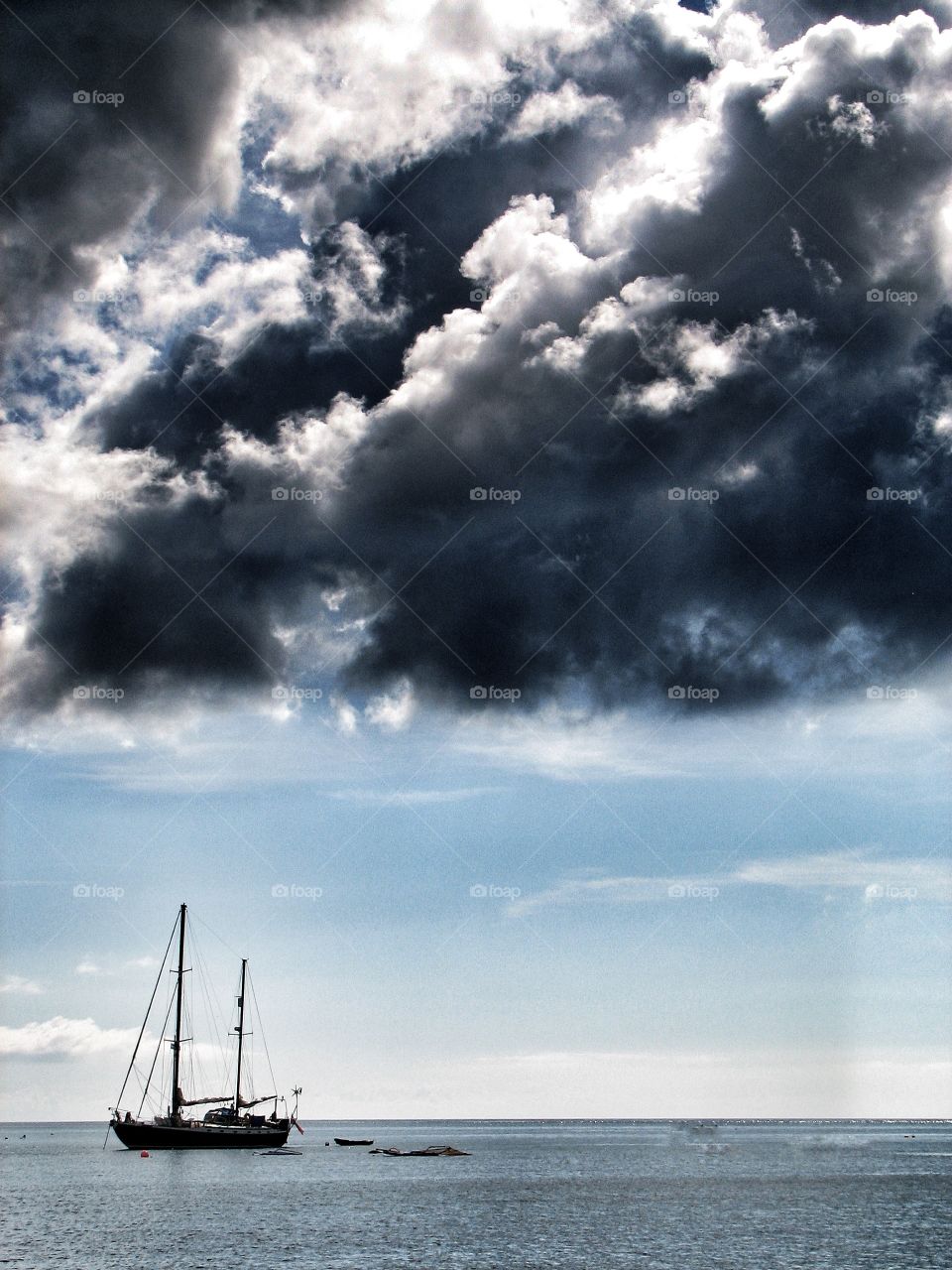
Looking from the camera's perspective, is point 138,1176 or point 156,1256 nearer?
point 156,1256

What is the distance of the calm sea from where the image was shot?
71.0 metres

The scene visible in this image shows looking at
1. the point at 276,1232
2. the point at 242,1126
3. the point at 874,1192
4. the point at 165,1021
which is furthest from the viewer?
the point at 242,1126

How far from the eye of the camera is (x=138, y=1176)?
5246 inches

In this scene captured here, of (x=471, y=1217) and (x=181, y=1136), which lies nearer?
(x=471, y=1217)

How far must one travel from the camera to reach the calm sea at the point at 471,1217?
7100cm

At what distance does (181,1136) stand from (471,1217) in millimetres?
81785

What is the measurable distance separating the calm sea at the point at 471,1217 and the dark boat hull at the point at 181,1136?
634 centimetres

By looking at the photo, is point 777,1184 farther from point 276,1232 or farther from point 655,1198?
point 276,1232

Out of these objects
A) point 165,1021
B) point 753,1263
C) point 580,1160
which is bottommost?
point 580,1160

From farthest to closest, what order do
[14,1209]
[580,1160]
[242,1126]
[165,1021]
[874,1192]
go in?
[580,1160] < [242,1126] < [165,1021] < [874,1192] < [14,1209]

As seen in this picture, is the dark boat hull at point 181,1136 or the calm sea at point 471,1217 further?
the dark boat hull at point 181,1136

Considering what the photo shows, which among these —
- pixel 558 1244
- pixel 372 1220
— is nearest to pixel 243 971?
pixel 372 1220

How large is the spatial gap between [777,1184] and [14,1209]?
70.2m

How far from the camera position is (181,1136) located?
16388 cm
